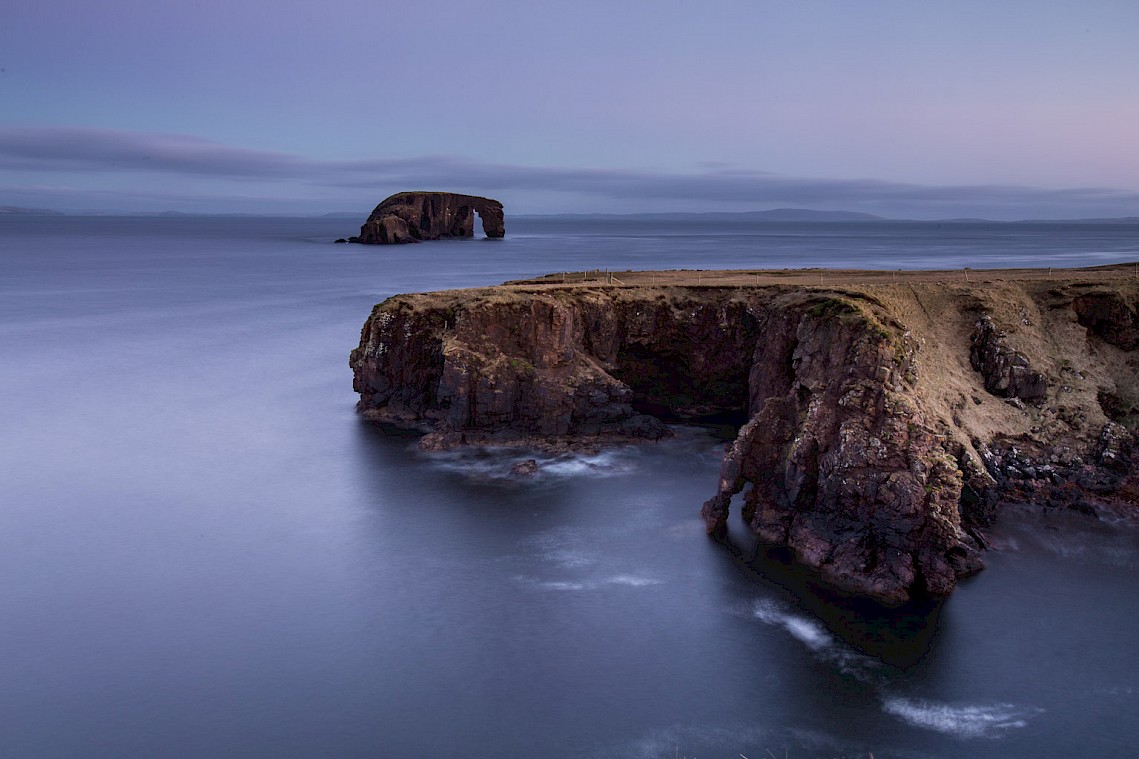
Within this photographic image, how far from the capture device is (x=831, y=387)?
47.2 m

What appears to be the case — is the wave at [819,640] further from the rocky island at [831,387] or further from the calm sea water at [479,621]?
the rocky island at [831,387]

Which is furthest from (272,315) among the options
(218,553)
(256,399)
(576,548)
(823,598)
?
(823,598)

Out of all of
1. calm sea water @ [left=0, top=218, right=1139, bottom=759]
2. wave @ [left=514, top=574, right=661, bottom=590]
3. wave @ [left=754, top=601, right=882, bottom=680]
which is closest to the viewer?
calm sea water @ [left=0, top=218, right=1139, bottom=759]

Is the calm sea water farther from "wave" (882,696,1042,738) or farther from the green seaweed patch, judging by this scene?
the green seaweed patch

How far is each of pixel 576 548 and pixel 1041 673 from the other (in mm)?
22052

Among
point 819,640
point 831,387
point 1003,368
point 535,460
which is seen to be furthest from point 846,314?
point 535,460

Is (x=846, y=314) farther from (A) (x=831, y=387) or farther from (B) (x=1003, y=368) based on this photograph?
(B) (x=1003, y=368)

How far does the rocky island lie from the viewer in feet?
141

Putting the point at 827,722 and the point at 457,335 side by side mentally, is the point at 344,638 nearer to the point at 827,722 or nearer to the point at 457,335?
the point at 827,722

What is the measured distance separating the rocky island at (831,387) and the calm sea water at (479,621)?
2.79 meters

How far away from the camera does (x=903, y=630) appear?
124ft

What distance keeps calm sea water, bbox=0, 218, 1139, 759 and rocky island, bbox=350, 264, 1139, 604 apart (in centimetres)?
279

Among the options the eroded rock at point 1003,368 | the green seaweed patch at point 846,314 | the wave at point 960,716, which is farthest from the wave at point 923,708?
the eroded rock at point 1003,368

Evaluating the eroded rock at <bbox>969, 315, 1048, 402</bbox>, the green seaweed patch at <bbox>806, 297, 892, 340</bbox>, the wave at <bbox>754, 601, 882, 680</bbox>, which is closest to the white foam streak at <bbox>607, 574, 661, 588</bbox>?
the wave at <bbox>754, 601, 882, 680</bbox>
